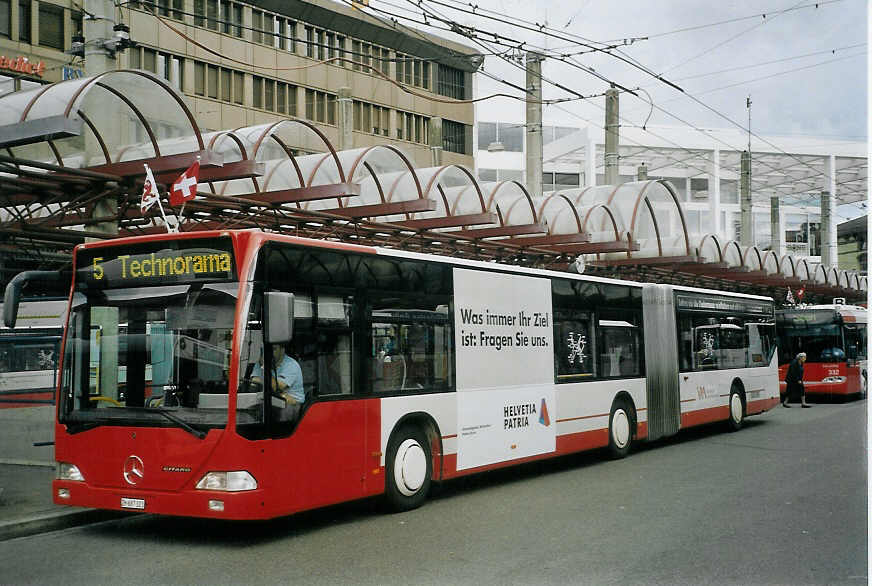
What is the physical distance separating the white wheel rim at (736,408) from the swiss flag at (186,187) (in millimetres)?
13438

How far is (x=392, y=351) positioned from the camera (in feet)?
36.1

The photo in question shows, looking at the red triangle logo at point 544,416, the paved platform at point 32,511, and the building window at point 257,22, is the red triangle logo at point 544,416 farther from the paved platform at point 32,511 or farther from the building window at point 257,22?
the building window at point 257,22

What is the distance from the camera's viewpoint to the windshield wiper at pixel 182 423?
8875 mm

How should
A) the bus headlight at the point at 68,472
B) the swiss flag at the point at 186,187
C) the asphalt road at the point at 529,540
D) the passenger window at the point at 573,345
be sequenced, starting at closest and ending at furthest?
the asphalt road at the point at 529,540
the bus headlight at the point at 68,472
the swiss flag at the point at 186,187
the passenger window at the point at 573,345

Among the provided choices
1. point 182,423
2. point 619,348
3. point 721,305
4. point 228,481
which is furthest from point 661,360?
point 182,423

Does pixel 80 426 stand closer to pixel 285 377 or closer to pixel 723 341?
Result: pixel 285 377

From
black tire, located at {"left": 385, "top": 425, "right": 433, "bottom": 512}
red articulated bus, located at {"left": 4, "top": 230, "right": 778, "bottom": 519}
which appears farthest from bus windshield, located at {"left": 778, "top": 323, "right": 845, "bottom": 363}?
black tire, located at {"left": 385, "top": 425, "right": 433, "bottom": 512}

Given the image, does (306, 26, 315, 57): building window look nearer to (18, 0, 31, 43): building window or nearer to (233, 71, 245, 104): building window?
(233, 71, 245, 104): building window

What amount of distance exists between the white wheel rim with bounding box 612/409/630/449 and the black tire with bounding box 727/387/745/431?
5292 mm

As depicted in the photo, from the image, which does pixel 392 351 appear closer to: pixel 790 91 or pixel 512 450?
pixel 512 450

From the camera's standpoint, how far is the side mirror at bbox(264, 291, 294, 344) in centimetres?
886

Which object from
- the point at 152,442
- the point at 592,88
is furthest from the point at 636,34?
the point at 152,442

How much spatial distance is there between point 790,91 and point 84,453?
35.5 feet

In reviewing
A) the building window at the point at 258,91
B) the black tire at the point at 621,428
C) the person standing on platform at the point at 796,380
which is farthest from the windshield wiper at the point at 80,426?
the building window at the point at 258,91
